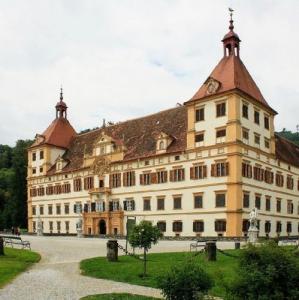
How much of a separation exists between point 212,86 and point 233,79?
1991mm

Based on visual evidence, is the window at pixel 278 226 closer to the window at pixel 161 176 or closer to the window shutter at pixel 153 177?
the window at pixel 161 176

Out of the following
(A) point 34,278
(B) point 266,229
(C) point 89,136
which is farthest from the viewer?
(C) point 89,136

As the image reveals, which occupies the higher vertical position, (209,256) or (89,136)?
(89,136)

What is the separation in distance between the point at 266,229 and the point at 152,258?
24798mm

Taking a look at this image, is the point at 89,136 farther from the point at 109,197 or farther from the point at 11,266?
the point at 11,266

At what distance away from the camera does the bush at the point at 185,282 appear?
10.6 metres

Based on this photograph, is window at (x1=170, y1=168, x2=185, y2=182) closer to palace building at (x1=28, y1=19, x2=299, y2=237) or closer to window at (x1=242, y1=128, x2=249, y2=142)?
palace building at (x1=28, y1=19, x2=299, y2=237)

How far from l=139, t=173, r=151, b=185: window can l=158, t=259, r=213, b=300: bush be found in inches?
1532

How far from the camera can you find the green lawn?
58.5 ft

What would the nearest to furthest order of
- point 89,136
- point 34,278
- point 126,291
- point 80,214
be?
point 126,291 < point 34,278 < point 80,214 < point 89,136

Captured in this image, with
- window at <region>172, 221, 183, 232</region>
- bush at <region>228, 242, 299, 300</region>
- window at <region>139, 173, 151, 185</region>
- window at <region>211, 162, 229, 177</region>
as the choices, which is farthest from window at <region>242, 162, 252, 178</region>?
bush at <region>228, 242, 299, 300</region>

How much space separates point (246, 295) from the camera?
31.8ft

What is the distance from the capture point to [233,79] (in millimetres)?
44688

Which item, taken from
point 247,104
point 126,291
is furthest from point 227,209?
point 126,291
